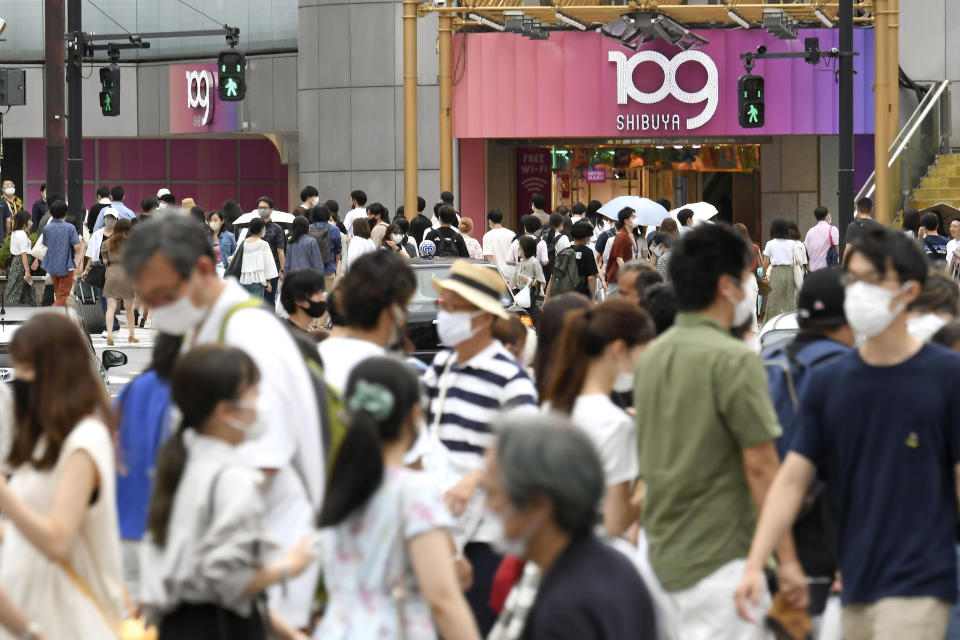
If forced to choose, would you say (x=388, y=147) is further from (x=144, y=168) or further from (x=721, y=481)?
(x=721, y=481)

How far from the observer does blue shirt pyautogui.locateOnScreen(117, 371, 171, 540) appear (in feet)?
19.5

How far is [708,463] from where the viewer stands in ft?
17.6

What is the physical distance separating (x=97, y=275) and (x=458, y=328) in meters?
16.6

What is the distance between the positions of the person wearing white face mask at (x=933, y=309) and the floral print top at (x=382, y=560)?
2.82 meters

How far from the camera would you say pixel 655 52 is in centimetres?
3130

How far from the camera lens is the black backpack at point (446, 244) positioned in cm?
2055

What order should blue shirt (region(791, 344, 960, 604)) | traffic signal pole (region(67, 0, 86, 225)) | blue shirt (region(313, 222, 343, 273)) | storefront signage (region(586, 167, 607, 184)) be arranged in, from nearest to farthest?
blue shirt (region(791, 344, 960, 604)) < blue shirt (region(313, 222, 343, 273)) < traffic signal pole (region(67, 0, 86, 225)) < storefront signage (region(586, 167, 607, 184))

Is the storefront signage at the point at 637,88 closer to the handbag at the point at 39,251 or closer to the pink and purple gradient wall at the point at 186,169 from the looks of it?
the handbag at the point at 39,251

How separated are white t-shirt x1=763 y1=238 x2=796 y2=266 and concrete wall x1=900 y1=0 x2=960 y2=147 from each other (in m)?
11.4

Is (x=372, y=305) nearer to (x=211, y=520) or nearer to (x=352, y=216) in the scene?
(x=211, y=520)

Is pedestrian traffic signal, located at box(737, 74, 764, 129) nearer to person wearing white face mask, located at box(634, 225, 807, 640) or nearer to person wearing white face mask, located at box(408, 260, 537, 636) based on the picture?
person wearing white face mask, located at box(408, 260, 537, 636)

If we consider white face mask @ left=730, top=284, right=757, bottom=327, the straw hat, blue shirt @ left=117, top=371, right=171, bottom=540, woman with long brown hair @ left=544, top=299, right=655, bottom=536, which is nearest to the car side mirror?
the straw hat

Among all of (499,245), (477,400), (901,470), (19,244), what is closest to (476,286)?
(477,400)

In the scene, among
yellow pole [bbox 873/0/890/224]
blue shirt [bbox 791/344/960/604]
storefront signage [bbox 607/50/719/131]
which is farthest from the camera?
storefront signage [bbox 607/50/719/131]
